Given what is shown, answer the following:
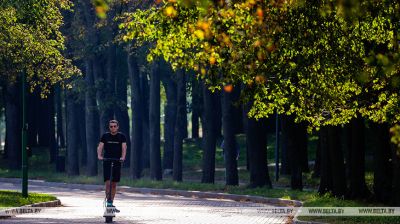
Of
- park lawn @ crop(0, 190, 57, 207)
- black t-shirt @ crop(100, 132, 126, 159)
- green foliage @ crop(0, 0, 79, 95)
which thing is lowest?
park lawn @ crop(0, 190, 57, 207)

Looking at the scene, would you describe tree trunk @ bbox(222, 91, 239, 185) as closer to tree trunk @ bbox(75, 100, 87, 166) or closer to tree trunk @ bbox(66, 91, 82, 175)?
tree trunk @ bbox(66, 91, 82, 175)

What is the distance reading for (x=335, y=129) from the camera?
2902 cm

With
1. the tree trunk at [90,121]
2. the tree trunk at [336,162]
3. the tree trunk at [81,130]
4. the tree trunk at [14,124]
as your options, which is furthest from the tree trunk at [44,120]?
the tree trunk at [336,162]

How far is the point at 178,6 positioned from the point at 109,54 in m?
36.6

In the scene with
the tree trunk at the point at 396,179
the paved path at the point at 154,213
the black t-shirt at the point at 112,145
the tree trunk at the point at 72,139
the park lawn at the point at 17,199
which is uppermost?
the tree trunk at the point at 72,139

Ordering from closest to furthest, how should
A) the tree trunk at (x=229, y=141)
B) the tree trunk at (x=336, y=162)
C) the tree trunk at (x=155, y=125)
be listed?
the tree trunk at (x=336, y=162)
the tree trunk at (x=229, y=141)
the tree trunk at (x=155, y=125)

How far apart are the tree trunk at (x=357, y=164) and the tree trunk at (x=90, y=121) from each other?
22766mm

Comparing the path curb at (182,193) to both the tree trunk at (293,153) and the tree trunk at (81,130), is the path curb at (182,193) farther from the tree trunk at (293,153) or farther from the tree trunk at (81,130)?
the tree trunk at (81,130)

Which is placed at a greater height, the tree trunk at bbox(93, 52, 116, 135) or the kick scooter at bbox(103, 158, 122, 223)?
the tree trunk at bbox(93, 52, 116, 135)

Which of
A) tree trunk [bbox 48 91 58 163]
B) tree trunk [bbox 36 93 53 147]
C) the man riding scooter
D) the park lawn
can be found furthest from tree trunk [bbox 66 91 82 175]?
the man riding scooter

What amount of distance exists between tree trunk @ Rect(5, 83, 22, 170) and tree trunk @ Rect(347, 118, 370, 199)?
29.6 metres

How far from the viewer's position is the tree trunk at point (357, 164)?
27844 millimetres

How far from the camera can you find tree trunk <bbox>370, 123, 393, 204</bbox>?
26.5 metres

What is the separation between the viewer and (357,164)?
28.0 m
